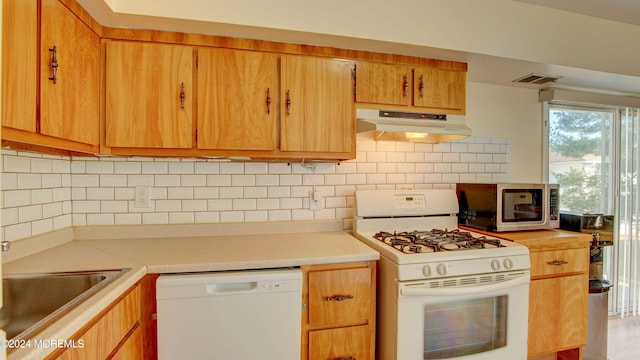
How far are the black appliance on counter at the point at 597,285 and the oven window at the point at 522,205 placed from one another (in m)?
0.32

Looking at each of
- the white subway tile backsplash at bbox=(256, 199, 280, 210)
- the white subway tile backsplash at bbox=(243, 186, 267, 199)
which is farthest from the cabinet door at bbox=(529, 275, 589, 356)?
the white subway tile backsplash at bbox=(243, 186, 267, 199)

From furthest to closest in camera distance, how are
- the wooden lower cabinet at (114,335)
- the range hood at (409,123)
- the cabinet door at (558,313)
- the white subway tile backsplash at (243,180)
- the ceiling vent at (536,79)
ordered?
1. the ceiling vent at (536,79)
2. the white subway tile backsplash at (243,180)
3. the cabinet door at (558,313)
4. the range hood at (409,123)
5. the wooden lower cabinet at (114,335)

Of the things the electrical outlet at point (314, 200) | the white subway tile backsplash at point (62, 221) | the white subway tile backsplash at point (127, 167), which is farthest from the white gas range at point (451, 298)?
the white subway tile backsplash at point (62, 221)

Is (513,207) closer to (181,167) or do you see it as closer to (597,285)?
(597,285)

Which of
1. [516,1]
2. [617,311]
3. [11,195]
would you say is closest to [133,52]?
[11,195]

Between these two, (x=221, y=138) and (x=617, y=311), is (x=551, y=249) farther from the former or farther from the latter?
(x=221, y=138)

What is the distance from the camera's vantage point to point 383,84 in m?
2.02

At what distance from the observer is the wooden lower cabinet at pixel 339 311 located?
1.61 m

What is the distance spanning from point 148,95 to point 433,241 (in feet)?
5.84

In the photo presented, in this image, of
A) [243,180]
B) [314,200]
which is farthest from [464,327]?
[243,180]

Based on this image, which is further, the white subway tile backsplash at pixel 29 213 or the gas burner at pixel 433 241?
the gas burner at pixel 433 241

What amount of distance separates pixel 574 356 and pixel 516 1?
2382mm

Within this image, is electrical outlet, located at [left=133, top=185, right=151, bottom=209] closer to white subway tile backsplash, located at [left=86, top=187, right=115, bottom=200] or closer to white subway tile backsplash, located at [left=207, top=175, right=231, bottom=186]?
white subway tile backsplash, located at [left=86, top=187, right=115, bottom=200]

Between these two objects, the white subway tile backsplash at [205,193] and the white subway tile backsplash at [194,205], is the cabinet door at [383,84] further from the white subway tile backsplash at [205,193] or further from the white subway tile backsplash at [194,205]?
the white subway tile backsplash at [194,205]
